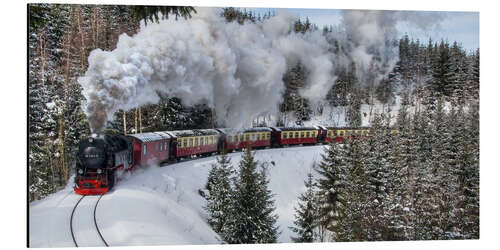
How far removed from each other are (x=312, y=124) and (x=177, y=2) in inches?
231

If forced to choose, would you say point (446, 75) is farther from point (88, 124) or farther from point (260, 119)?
point (88, 124)

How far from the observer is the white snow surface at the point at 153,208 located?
27.0 ft

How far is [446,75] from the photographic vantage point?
36.2 feet

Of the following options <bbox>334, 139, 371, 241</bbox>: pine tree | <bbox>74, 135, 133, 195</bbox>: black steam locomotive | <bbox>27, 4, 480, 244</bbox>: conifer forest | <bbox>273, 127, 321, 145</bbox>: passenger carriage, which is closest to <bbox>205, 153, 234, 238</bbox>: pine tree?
<bbox>27, 4, 480, 244</bbox>: conifer forest

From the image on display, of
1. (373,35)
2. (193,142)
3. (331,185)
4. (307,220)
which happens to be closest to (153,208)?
(193,142)

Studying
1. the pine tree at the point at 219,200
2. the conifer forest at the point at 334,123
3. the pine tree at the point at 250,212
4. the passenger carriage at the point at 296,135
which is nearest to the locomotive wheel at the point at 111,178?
the conifer forest at the point at 334,123

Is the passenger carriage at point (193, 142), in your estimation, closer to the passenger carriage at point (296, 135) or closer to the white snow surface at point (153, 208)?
the white snow surface at point (153, 208)

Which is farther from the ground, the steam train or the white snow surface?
the steam train

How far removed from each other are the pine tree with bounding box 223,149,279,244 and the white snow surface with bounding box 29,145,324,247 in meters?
0.48

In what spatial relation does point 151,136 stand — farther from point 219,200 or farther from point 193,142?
point 219,200

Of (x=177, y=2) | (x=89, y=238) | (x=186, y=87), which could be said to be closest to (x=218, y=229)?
Answer: (x=89, y=238)

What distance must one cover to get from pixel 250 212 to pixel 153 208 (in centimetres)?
225

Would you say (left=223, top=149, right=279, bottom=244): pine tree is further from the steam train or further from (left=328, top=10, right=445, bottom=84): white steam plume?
(left=328, top=10, right=445, bottom=84): white steam plume

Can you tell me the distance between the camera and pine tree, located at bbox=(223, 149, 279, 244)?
9602mm
